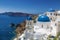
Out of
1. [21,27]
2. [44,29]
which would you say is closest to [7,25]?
[21,27]

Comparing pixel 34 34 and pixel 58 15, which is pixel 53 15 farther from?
pixel 34 34

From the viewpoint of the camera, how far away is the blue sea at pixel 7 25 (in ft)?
22.9

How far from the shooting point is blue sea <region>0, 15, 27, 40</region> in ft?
22.9

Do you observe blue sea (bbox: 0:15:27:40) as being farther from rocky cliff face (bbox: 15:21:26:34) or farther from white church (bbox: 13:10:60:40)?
white church (bbox: 13:10:60:40)

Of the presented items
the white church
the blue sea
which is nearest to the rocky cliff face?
the blue sea

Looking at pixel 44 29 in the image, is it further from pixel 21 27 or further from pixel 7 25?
pixel 7 25

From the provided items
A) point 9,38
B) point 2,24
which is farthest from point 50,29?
point 2,24

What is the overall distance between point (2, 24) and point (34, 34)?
2769 mm

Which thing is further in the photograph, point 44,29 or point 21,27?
point 21,27

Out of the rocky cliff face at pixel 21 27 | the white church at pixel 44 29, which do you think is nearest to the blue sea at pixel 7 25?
the rocky cliff face at pixel 21 27

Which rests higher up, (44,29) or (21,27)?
(44,29)

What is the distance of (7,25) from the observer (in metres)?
7.61

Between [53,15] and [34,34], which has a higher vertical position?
[53,15]

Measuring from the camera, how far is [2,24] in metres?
7.59
